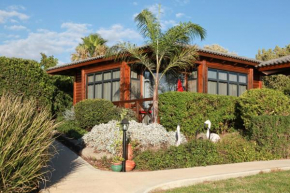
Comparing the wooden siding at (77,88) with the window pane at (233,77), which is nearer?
the window pane at (233,77)

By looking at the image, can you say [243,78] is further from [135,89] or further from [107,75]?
[107,75]

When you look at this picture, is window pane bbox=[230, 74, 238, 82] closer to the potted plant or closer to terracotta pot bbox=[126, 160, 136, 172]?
terracotta pot bbox=[126, 160, 136, 172]

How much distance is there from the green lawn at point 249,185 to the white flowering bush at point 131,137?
3.45 meters

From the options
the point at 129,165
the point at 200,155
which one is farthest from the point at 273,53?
the point at 129,165

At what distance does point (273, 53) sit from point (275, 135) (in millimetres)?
27681

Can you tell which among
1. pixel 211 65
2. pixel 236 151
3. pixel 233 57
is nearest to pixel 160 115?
pixel 236 151

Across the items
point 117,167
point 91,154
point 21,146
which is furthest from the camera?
point 91,154

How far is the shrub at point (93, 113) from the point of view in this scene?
12.8 meters

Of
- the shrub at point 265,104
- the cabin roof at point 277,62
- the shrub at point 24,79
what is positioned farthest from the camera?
the cabin roof at point 277,62

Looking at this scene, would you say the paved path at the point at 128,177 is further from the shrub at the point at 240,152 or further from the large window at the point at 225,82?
the large window at the point at 225,82

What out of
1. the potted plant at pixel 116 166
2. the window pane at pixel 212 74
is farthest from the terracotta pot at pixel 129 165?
the window pane at pixel 212 74

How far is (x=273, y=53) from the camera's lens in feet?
117

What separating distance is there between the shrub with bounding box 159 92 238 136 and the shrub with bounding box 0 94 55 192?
22.2ft

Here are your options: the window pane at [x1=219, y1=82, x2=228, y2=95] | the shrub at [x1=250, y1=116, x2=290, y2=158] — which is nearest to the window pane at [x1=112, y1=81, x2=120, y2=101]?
the window pane at [x1=219, y1=82, x2=228, y2=95]
